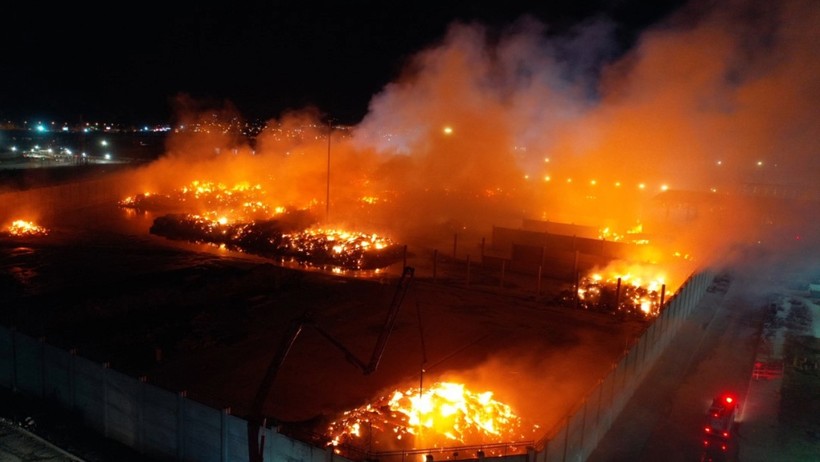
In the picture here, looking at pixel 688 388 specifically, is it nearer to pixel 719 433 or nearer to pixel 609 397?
pixel 719 433

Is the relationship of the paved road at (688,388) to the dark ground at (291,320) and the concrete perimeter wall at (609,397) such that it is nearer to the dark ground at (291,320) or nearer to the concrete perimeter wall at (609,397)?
the concrete perimeter wall at (609,397)

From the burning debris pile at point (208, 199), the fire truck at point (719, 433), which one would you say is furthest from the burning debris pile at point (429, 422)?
the burning debris pile at point (208, 199)

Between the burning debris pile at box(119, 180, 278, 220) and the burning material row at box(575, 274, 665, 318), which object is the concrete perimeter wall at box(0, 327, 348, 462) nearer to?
the burning material row at box(575, 274, 665, 318)

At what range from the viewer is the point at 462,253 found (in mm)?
22562

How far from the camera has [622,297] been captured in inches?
659

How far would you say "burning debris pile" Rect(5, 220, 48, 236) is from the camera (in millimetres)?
22572

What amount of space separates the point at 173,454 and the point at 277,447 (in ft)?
6.39

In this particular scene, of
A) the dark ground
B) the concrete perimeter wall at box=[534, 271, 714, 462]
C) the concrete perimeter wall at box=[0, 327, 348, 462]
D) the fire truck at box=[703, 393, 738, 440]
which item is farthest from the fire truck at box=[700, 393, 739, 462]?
the concrete perimeter wall at box=[0, 327, 348, 462]

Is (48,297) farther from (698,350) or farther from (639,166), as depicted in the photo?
(639,166)

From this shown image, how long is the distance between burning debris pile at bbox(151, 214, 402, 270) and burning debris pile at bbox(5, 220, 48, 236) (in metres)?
4.15

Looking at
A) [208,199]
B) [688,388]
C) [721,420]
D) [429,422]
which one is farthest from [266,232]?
[721,420]

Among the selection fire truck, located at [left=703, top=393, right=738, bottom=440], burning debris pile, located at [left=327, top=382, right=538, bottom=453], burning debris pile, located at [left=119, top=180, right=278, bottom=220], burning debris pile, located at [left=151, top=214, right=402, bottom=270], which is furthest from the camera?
burning debris pile, located at [left=119, top=180, right=278, bottom=220]

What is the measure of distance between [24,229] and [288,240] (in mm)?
11018

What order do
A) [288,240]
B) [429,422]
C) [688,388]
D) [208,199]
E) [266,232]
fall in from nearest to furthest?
[429,422]
[688,388]
[288,240]
[266,232]
[208,199]
